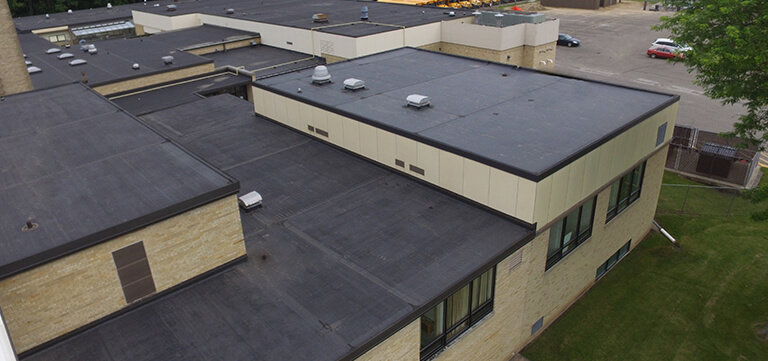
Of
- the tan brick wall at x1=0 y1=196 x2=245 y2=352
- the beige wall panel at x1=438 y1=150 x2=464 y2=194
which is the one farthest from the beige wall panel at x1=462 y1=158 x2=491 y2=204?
the tan brick wall at x1=0 y1=196 x2=245 y2=352

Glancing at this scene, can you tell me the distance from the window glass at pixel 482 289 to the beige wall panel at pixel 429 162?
186 inches

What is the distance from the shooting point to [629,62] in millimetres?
64500

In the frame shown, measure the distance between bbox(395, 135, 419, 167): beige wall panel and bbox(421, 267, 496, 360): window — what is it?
5.89 metres

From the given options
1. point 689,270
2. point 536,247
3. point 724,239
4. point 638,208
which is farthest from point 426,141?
point 724,239

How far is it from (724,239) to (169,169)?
26.8 meters

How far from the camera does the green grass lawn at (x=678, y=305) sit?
20281 millimetres

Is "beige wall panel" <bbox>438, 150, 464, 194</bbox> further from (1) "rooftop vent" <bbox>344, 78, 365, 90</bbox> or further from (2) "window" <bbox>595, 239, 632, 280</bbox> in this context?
(2) "window" <bbox>595, 239, 632, 280</bbox>

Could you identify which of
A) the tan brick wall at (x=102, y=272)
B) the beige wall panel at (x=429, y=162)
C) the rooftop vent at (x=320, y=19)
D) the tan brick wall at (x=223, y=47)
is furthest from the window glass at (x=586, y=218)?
the tan brick wall at (x=223, y=47)

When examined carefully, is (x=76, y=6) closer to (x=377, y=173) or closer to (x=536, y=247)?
(x=377, y=173)

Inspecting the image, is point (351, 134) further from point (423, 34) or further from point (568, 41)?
point (568, 41)

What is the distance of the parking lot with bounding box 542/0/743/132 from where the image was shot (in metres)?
46.8

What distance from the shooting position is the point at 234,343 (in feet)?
43.9

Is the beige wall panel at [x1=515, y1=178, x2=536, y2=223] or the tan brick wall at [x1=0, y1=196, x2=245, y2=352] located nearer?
the tan brick wall at [x1=0, y1=196, x2=245, y2=352]

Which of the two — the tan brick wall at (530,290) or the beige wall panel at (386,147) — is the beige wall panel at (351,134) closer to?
the beige wall panel at (386,147)
